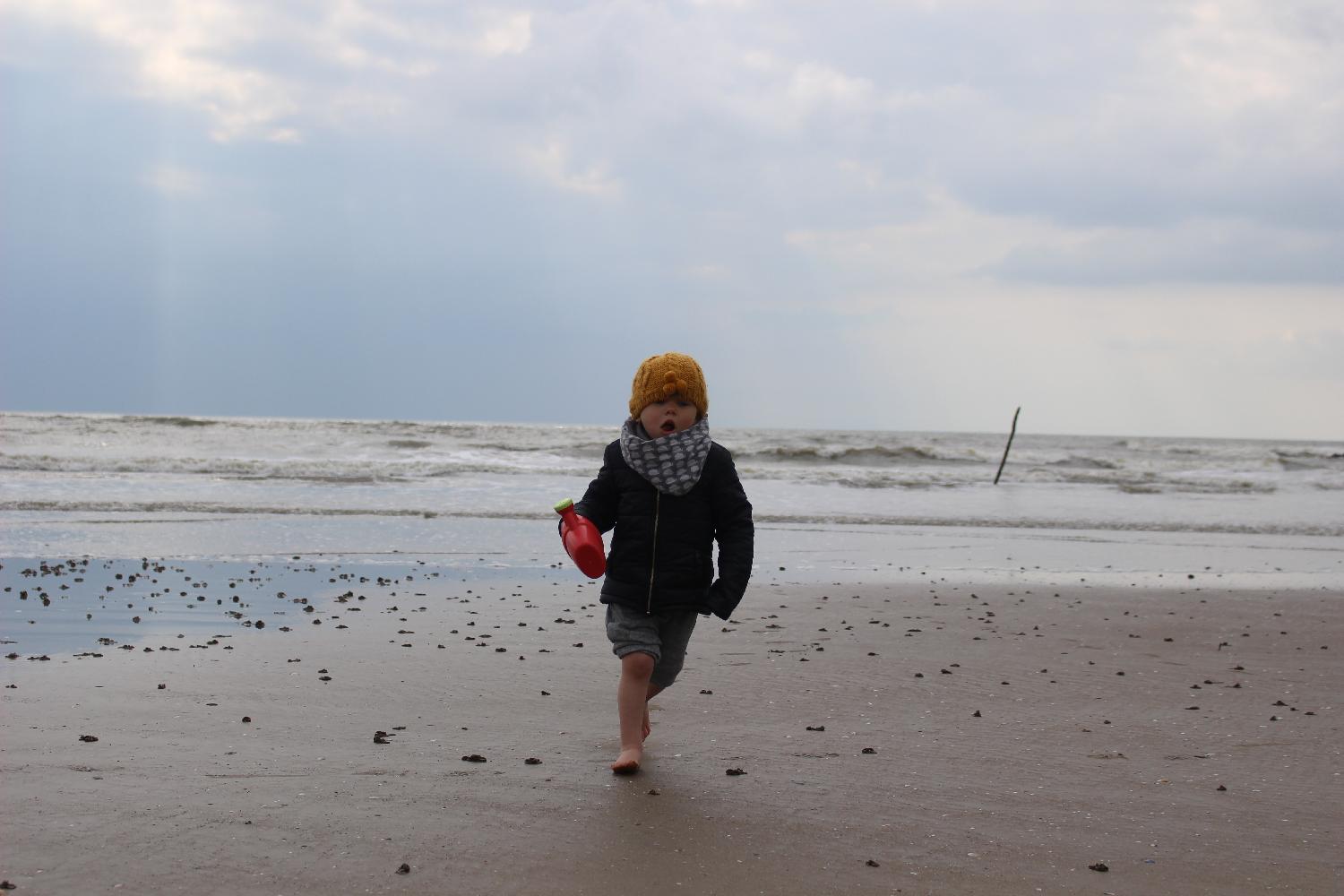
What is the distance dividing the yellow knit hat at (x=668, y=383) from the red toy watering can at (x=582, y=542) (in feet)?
1.88

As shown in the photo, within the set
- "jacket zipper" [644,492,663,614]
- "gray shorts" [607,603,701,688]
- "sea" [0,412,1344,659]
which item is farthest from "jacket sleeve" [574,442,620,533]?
"sea" [0,412,1344,659]

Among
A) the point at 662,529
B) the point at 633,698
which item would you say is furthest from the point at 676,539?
the point at 633,698

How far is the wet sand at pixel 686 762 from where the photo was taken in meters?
3.82

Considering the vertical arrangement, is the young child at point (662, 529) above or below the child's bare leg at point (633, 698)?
above

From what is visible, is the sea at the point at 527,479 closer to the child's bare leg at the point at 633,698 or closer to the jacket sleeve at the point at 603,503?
the jacket sleeve at the point at 603,503

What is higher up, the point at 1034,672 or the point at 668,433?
the point at 668,433

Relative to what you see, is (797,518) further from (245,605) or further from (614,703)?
(614,703)

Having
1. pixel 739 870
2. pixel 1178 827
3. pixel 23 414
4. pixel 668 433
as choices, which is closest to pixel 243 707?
pixel 668 433

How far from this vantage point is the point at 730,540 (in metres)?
5.05

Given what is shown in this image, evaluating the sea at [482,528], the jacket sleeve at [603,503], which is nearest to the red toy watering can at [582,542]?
the jacket sleeve at [603,503]

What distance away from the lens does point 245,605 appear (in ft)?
30.8

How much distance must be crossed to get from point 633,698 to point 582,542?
2.54 ft

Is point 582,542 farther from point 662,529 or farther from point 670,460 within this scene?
point 670,460

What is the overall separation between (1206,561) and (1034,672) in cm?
858
